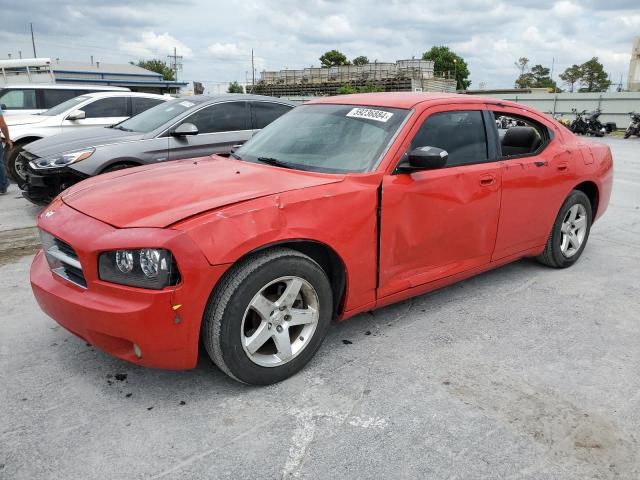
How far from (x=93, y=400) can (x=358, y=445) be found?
1.41 meters

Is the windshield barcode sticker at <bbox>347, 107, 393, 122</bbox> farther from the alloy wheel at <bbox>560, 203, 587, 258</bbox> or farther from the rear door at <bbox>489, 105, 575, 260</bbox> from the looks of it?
the alloy wheel at <bbox>560, 203, 587, 258</bbox>

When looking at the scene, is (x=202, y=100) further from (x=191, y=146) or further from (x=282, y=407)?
(x=282, y=407)

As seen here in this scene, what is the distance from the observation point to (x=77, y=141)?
21.1 feet

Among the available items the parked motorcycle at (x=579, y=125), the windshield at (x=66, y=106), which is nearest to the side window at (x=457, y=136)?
the windshield at (x=66, y=106)

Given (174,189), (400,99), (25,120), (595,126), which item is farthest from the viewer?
(595,126)

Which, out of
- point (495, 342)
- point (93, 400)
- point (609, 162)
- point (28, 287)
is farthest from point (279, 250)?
point (609, 162)

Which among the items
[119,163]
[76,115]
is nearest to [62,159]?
[119,163]

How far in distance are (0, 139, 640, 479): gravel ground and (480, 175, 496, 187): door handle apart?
3.14 ft

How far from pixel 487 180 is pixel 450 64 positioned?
96.0 meters

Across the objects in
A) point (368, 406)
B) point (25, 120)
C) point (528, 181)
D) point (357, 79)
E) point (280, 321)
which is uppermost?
point (357, 79)

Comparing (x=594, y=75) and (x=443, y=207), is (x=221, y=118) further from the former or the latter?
(x=594, y=75)

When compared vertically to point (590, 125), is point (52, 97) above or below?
above

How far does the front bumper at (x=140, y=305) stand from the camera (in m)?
2.43

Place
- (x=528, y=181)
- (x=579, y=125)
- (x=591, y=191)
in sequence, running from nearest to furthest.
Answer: (x=528, y=181) < (x=591, y=191) < (x=579, y=125)
